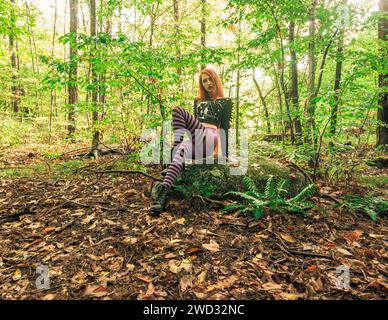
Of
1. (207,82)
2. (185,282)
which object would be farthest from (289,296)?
Answer: (207,82)

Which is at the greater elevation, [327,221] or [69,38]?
[69,38]

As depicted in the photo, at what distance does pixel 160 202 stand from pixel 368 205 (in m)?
3.25

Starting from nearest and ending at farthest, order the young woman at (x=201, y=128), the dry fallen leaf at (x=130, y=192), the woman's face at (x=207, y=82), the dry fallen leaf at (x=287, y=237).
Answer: the dry fallen leaf at (x=287, y=237) → the young woman at (x=201, y=128) → the dry fallen leaf at (x=130, y=192) → the woman's face at (x=207, y=82)

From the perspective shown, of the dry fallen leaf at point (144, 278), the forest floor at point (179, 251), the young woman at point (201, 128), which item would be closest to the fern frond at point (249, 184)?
the forest floor at point (179, 251)

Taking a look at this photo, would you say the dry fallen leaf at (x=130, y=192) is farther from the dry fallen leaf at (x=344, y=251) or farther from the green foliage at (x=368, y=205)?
the green foliage at (x=368, y=205)

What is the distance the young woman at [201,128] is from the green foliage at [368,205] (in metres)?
2.15

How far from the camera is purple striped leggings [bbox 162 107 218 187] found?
10.6 feet

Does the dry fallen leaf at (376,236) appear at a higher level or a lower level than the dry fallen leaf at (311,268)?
higher

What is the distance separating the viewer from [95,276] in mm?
2291

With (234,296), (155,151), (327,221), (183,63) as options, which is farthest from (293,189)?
(183,63)

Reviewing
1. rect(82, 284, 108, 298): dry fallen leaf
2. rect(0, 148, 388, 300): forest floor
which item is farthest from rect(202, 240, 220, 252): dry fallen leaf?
rect(82, 284, 108, 298): dry fallen leaf

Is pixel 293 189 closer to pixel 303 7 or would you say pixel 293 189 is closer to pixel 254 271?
pixel 254 271

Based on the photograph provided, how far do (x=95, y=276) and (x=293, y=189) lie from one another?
3234mm

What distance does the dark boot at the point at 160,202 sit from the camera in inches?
133
